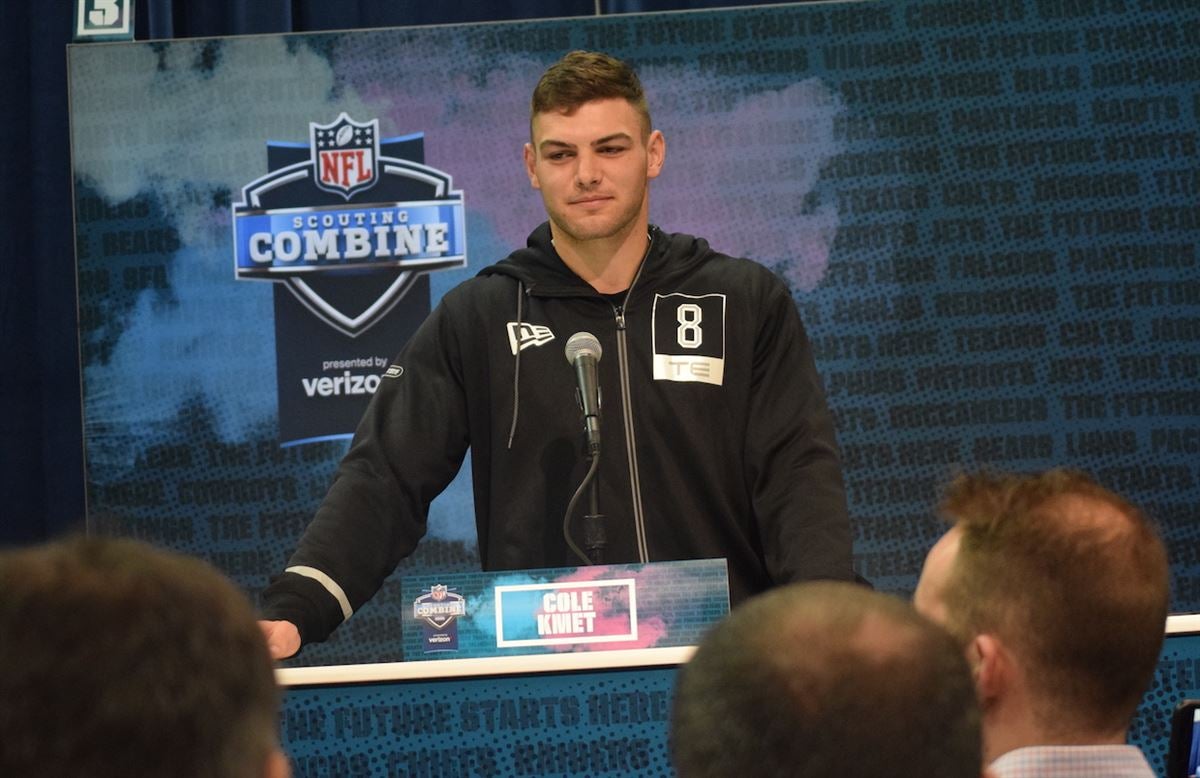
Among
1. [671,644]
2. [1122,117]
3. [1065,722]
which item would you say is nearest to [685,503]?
[671,644]

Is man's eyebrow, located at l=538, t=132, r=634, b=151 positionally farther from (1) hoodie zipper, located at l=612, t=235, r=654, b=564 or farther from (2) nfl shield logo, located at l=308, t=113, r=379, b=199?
(2) nfl shield logo, located at l=308, t=113, r=379, b=199

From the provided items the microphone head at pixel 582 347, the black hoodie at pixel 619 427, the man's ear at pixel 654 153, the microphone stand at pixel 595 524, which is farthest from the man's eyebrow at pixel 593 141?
the microphone stand at pixel 595 524

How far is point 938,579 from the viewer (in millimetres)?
1386

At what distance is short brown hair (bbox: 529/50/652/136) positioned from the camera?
9.13 feet

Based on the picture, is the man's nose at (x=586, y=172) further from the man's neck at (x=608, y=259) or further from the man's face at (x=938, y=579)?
the man's face at (x=938, y=579)

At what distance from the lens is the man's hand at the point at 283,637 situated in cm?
215

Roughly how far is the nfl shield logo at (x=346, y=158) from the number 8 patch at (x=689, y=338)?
1632mm

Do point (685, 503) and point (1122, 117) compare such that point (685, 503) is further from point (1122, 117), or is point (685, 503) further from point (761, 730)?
point (1122, 117)

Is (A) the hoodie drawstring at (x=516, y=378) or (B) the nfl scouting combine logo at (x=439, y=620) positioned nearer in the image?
(B) the nfl scouting combine logo at (x=439, y=620)

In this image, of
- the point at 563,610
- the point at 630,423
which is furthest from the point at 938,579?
the point at 630,423

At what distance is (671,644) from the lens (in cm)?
211

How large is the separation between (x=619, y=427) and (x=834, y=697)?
1.88 meters

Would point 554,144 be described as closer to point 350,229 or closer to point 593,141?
point 593,141

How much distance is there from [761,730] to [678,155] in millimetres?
3418
